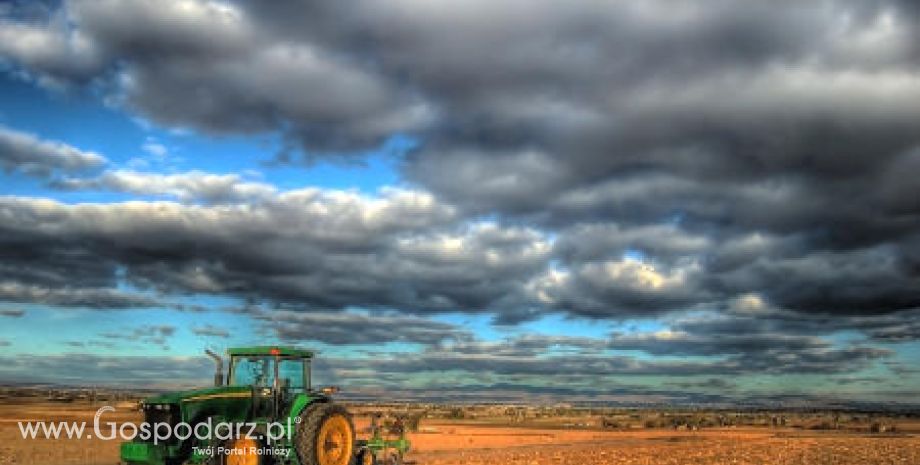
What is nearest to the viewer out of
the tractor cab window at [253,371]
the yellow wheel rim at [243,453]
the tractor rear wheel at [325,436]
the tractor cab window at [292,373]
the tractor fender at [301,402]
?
the yellow wheel rim at [243,453]

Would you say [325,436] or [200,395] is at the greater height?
[200,395]

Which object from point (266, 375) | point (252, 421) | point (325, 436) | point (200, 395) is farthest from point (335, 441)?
point (200, 395)

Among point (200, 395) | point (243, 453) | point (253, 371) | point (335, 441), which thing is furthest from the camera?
point (335, 441)

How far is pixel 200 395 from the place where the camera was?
16.6 m

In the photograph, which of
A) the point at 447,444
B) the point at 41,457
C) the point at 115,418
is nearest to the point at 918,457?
the point at 447,444

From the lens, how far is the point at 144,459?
16.2 metres

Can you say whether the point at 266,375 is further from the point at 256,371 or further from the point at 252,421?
the point at 252,421

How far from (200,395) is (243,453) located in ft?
5.08

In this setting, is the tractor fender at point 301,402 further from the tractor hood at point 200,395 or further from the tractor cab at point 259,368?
the tractor hood at point 200,395

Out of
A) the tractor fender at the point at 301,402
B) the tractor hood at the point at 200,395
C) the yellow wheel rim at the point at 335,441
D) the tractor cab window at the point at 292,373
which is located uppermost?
the tractor cab window at the point at 292,373

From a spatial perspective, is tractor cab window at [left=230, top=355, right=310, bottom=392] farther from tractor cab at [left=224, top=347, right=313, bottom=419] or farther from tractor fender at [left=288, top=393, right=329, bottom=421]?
tractor fender at [left=288, top=393, right=329, bottom=421]

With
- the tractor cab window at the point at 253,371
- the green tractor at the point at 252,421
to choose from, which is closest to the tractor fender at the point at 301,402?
the green tractor at the point at 252,421

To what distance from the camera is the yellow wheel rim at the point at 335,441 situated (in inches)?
703

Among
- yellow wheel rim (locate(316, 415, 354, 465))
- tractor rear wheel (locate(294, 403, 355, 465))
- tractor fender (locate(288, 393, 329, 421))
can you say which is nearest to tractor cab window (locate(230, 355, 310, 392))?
tractor fender (locate(288, 393, 329, 421))
